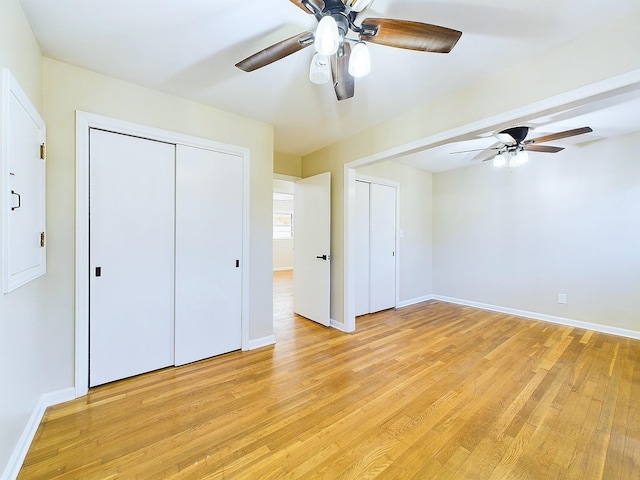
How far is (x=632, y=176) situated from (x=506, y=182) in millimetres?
1330

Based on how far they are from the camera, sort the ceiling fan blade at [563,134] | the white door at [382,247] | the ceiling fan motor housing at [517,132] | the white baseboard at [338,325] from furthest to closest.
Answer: the white door at [382,247] < the white baseboard at [338,325] < the ceiling fan motor housing at [517,132] < the ceiling fan blade at [563,134]

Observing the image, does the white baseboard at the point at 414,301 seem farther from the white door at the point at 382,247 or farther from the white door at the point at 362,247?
the white door at the point at 362,247

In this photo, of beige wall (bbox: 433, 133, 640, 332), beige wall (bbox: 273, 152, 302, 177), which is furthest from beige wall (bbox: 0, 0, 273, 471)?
beige wall (bbox: 433, 133, 640, 332)

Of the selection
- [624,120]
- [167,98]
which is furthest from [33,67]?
[624,120]

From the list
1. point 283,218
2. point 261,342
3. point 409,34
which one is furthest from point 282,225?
point 409,34

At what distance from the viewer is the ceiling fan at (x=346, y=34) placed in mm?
1267

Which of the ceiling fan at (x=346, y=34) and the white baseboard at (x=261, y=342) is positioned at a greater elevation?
the ceiling fan at (x=346, y=34)

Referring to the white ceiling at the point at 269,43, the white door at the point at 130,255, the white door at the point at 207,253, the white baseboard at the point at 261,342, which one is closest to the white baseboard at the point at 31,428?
the white door at the point at 130,255

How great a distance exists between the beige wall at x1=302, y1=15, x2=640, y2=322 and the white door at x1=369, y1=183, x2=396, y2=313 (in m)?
0.98

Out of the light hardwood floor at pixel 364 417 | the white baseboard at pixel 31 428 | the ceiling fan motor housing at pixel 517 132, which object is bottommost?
the light hardwood floor at pixel 364 417

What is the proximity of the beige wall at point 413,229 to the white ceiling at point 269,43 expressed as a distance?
7.29 feet

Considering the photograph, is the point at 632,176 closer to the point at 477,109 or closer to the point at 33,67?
the point at 477,109

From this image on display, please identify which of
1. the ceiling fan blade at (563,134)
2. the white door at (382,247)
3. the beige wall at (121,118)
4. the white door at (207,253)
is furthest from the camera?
the white door at (382,247)

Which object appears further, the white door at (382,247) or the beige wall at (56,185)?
the white door at (382,247)
